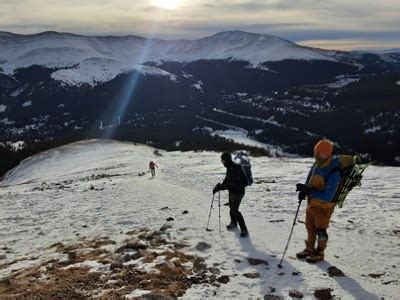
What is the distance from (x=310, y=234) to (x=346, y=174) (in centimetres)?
177

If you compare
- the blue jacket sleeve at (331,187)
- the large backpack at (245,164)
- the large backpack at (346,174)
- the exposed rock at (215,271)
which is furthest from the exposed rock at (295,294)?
the large backpack at (245,164)

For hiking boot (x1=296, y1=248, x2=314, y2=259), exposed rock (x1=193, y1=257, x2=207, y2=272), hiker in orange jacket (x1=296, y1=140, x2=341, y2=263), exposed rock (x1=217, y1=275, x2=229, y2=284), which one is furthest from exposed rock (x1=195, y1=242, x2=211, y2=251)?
hiker in orange jacket (x1=296, y1=140, x2=341, y2=263)

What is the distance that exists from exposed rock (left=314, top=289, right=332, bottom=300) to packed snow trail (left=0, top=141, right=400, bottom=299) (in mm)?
151

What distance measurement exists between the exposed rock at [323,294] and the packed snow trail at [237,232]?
151mm

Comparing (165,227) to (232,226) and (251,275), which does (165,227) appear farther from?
(251,275)

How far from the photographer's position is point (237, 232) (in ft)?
46.1

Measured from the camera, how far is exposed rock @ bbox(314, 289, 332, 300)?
30.5ft

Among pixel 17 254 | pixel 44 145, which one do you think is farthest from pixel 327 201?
pixel 44 145

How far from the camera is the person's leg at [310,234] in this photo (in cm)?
1134

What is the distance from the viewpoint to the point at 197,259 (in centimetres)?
1177

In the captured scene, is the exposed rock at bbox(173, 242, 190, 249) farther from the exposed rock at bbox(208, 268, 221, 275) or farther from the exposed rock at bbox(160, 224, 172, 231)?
the exposed rock at bbox(208, 268, 221, 275)

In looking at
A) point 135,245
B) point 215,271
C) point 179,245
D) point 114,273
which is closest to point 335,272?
point 215,271

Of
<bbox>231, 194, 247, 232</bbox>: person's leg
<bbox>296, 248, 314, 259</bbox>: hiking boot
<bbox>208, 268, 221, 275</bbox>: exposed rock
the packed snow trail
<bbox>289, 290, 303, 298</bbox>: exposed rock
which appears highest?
<bbox>231, 194, 247, 232</bbox>: person's leg

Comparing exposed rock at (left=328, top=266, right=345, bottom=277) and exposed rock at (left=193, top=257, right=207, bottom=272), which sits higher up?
exposed rock at (left=328, top=266, right=345, bottom=277)
